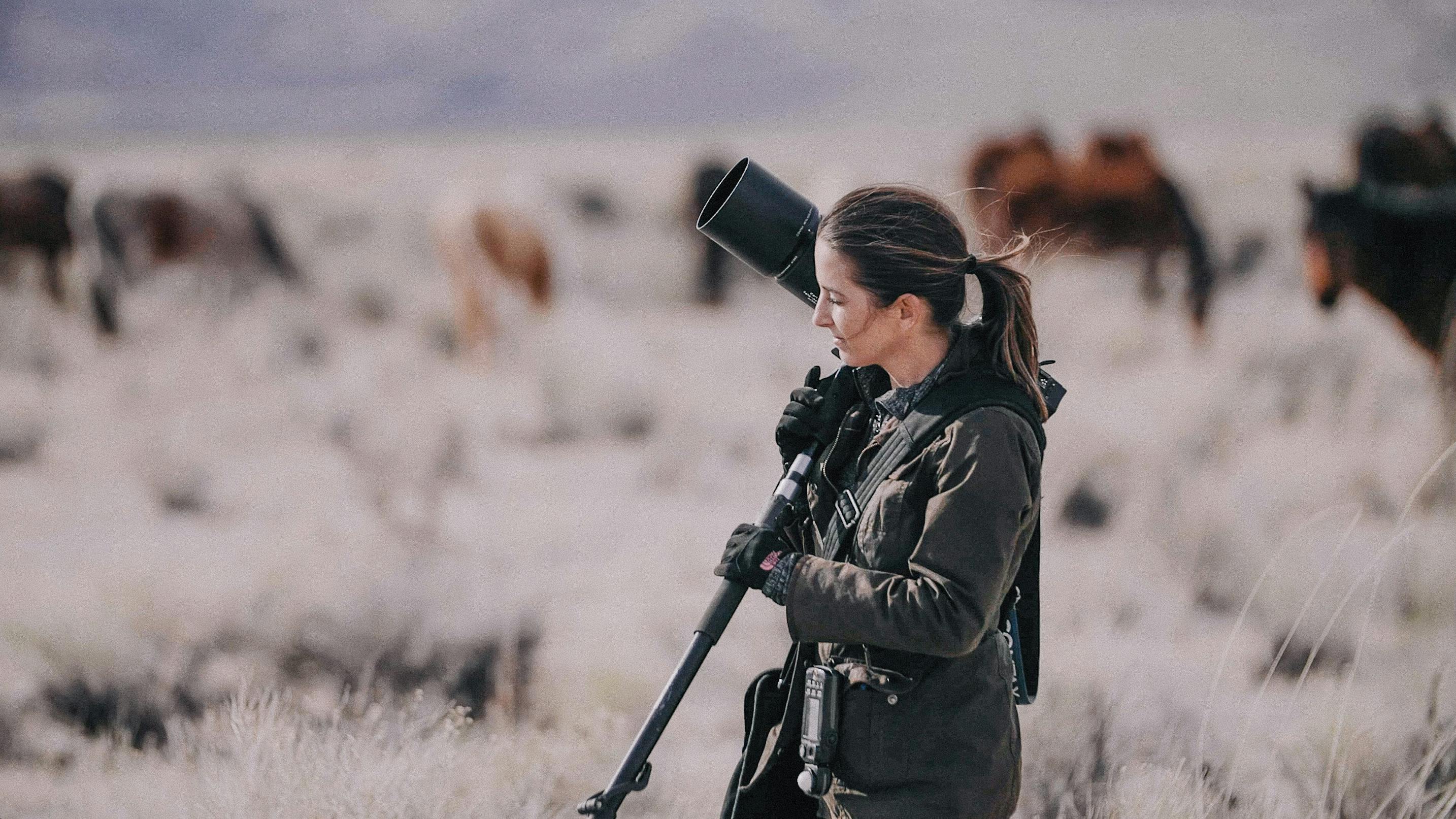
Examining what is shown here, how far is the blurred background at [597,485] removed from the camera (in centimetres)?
297

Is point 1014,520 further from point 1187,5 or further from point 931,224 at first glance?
point 1187,5

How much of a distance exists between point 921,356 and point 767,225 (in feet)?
1.21

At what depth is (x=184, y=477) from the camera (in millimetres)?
6801

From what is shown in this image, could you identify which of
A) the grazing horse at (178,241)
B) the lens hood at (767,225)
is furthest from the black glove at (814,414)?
the grazing horse at (178,241)

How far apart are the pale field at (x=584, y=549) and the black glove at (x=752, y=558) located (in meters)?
1.14

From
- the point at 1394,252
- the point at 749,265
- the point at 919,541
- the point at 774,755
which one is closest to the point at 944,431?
the point at 919,541

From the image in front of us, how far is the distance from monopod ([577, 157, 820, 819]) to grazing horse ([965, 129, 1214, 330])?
32.2 ft

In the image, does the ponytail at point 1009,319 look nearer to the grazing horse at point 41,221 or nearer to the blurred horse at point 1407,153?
the blurred horse at point 1407,153

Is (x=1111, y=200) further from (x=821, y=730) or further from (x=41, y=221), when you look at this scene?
(x=41, y=221)

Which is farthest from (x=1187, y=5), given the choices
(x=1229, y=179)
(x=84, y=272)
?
(x=84, y=272)

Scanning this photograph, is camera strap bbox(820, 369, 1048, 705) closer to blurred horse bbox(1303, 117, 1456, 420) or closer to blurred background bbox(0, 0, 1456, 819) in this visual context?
blurred background bbox(0, 0, 1456, 819)

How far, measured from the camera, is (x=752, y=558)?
1670 millimetres

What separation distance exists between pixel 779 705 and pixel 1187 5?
128 metres

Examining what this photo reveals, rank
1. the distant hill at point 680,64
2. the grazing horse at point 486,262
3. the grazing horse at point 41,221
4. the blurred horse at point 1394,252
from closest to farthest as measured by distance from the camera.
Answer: the blurred horse at point 1394,252 < the grazing horse at point 486,262 < the grazing horse at point 41,221 < the distant hill at point 680,64
